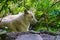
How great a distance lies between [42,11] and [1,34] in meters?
1.44

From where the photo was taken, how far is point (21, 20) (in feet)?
8.59

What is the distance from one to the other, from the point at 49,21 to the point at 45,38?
1.49 m

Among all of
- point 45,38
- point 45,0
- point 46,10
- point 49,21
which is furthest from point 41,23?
point 45,38

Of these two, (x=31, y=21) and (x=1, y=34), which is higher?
(x=1, y=34)

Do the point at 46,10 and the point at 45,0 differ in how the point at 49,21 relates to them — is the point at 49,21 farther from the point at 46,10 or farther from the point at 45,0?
the point at 45,0

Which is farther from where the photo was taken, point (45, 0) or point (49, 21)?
point (49, 21)

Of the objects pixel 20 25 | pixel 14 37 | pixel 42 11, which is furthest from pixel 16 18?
pixel 14 37

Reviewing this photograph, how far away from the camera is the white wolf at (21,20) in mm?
2480

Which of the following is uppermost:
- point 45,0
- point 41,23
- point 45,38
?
point 45,0

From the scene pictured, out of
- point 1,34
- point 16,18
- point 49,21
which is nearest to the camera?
point 1,34

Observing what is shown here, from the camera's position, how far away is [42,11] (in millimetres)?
2592

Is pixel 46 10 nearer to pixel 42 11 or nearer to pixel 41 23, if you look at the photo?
pixel 42 11

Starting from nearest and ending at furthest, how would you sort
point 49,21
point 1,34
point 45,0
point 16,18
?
point 1,34 → point 45,0 → point 16,18 → point 49,21

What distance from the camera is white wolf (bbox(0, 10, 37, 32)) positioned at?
8.14 ft
